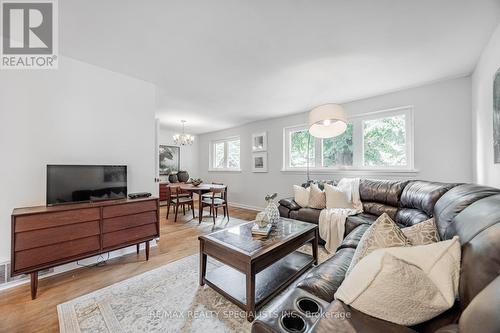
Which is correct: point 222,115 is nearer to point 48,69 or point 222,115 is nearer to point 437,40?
point 48,69

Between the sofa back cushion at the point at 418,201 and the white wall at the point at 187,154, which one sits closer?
the sofa back cushion at the point at 418,201

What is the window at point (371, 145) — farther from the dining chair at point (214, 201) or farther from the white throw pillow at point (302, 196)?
the dining chair at point (214, 201)

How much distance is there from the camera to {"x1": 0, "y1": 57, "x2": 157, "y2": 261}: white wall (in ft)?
6.57

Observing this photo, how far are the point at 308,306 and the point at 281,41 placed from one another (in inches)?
86.3

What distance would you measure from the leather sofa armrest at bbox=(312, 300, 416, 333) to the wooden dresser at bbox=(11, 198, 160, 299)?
2271 millimetres

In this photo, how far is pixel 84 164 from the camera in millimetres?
2434

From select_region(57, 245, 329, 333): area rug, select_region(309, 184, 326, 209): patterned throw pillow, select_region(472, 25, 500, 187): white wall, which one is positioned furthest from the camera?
select_region(309, 184, 326, 209): patterned throw pillow

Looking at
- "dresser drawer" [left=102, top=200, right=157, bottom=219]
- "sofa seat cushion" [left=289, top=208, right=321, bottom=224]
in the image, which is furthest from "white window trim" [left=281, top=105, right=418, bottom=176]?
"dresser drawer" [left=102, top=200, right=157, bottom=219]

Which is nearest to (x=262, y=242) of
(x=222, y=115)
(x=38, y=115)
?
(x=38, y=115)

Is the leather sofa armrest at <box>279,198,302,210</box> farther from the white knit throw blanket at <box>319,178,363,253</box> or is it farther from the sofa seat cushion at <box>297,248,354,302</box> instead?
the sofa seat cushion at <box>297,248,354,302</box>

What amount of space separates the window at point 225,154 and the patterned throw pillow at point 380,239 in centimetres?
491

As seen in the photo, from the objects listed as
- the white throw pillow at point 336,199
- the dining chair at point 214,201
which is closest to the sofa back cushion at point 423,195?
the white throw pillow at point 336,199

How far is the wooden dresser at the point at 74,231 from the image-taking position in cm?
171

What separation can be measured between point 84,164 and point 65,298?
141 centimetres
